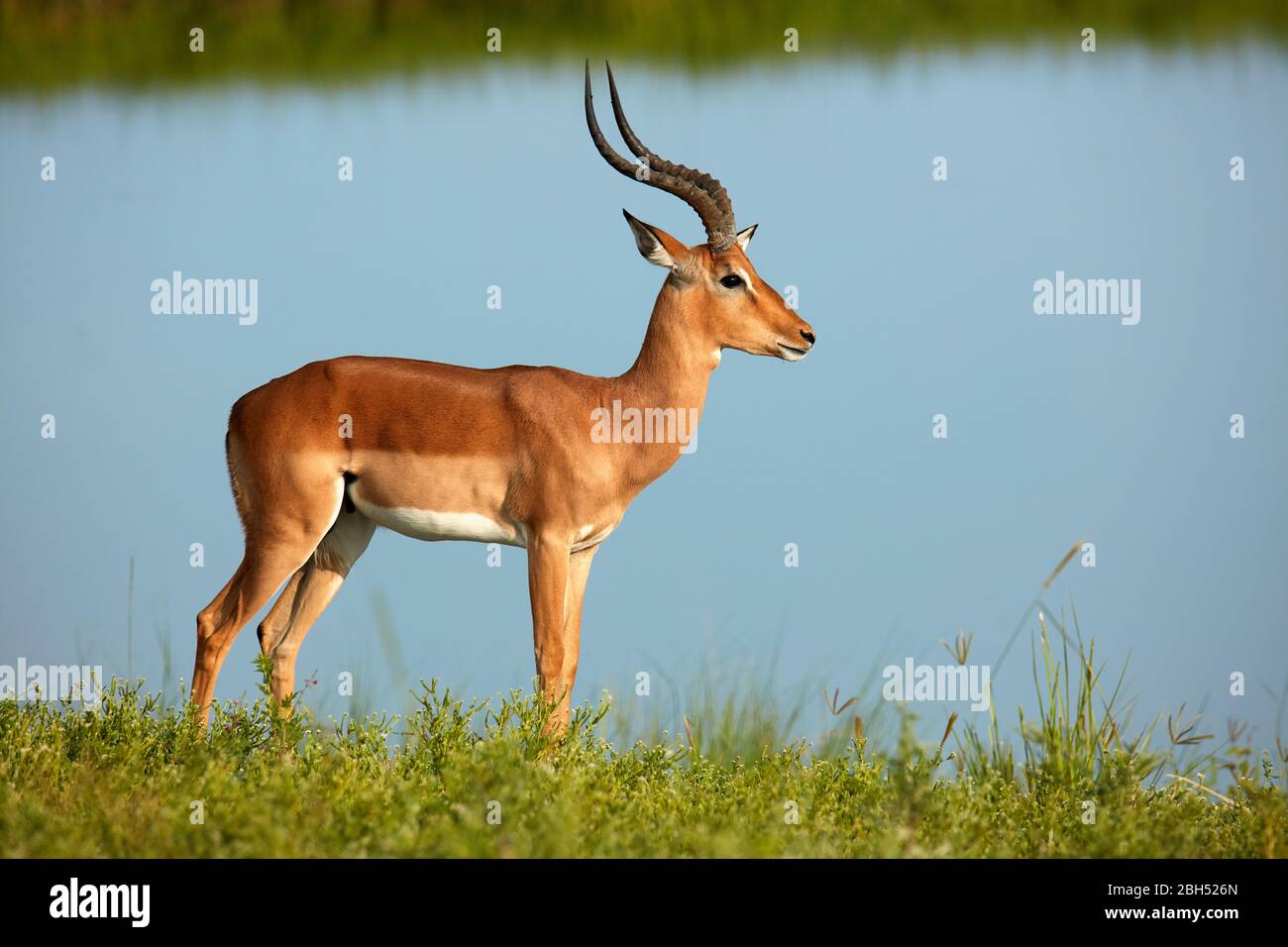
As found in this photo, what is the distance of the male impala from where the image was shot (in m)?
6.70

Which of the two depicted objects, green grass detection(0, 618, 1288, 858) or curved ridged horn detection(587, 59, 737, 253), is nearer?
green grass detection(0, 618, 1288, 858)

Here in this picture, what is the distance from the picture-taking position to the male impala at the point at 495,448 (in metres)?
6.70

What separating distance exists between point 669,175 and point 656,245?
1.05ft

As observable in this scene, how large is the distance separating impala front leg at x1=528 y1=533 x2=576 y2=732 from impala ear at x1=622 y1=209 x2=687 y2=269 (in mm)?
1354

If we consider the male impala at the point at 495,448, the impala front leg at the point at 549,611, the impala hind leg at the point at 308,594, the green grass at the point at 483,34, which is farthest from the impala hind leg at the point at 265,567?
the green grass at the point at 483,34

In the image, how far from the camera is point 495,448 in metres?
6.74

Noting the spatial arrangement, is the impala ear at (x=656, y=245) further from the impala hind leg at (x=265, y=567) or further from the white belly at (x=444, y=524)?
the impala hind leg at (x=265, y=567)

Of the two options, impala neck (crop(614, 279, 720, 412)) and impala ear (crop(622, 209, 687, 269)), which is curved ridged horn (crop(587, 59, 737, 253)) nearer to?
impala ear (crop(622, 209, 687, 269))

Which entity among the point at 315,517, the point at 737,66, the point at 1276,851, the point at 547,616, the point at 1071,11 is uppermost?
the point at 1071,11

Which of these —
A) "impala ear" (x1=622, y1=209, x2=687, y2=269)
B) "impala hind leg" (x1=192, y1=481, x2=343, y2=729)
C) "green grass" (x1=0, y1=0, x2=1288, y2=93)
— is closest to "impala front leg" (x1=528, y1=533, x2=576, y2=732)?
"impala hind leg" (x1=192, y1=481, x2=343, y2=729)

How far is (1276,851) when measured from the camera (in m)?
5.68
